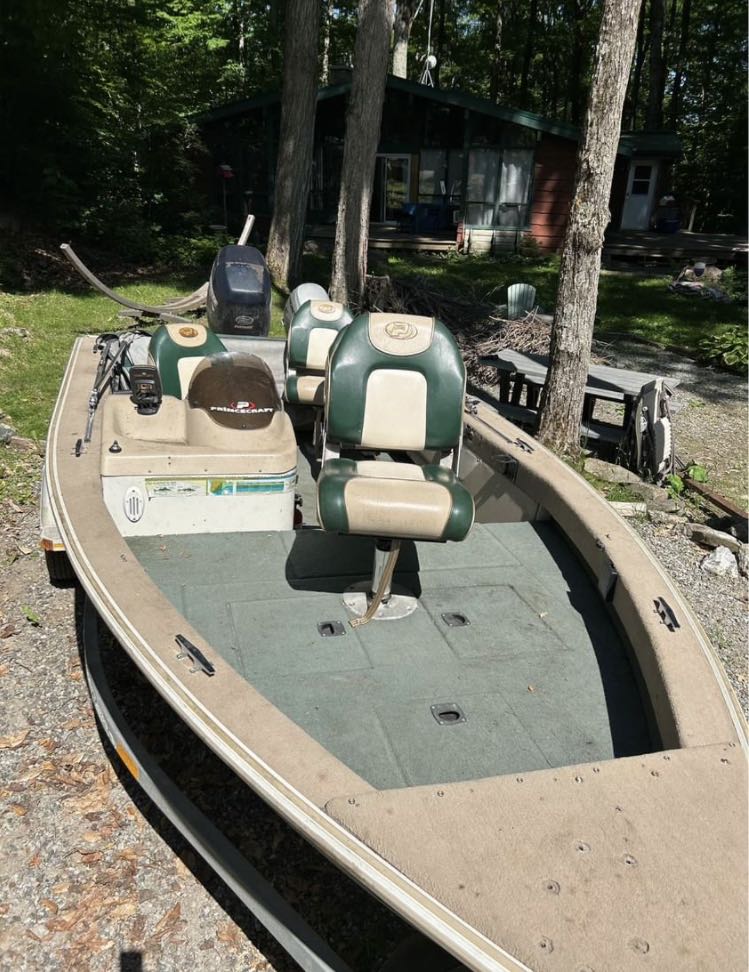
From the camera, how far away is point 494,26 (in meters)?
29.5

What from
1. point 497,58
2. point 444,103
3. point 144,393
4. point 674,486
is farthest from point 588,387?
point 497,58

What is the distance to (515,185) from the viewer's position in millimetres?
17016

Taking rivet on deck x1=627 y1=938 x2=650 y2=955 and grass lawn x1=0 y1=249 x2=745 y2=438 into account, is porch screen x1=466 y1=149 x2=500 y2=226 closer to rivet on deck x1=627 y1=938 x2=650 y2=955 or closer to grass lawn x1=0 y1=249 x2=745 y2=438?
grass lawn x1=0 y1=249 x2=745 y2=438

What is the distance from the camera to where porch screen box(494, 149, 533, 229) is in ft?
55.5

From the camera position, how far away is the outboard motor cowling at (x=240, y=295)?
559 cm

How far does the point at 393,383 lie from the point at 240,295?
8.38 feet

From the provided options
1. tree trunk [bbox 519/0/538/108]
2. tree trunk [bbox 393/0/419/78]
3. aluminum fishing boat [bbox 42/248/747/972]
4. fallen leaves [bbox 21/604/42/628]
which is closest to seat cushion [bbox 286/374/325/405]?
aluminum fishing boat [bbox 42/248/747/972]

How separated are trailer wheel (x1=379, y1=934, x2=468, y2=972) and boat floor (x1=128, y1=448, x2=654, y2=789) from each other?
50 cm

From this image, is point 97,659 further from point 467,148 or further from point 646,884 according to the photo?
point 467,148

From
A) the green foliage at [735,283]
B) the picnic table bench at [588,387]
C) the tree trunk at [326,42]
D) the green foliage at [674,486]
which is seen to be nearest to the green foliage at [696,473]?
the green foliage at [674,486]

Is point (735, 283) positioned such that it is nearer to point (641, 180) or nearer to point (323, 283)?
point (641, 180)

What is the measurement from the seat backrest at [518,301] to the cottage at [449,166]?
745 centimetres

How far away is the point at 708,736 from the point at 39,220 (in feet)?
47.6

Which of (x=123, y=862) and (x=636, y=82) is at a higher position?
(x=636, y=82)
